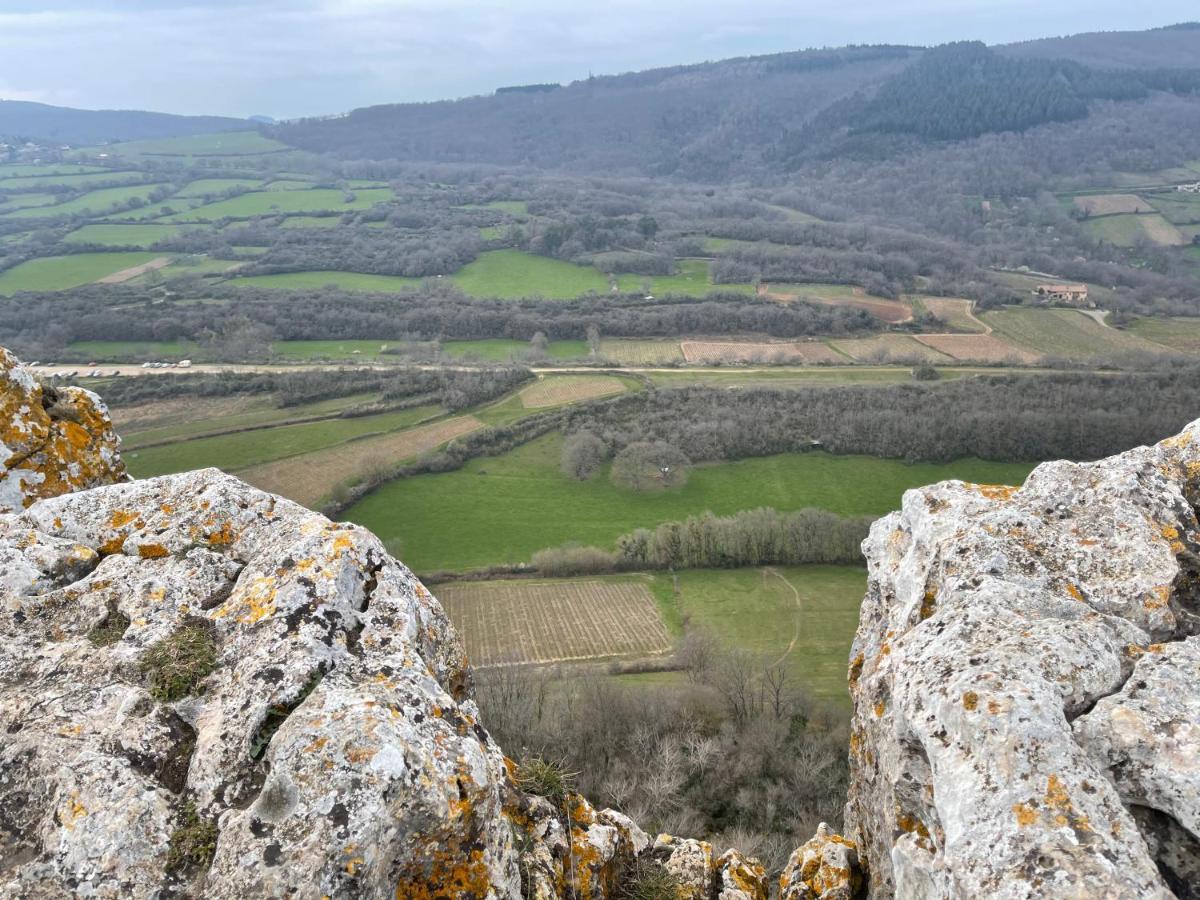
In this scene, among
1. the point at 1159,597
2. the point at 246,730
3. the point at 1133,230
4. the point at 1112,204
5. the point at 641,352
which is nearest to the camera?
the point at 246,730

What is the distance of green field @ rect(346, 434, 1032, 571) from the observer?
53781 millimetres

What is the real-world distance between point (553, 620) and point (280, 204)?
171793 mm

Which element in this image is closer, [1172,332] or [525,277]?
[1172,332]

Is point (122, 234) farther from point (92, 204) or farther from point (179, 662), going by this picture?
point (179, 662)

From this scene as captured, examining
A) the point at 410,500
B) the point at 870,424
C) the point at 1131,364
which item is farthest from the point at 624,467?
the point at 1131,364

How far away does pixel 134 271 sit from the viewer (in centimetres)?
12288

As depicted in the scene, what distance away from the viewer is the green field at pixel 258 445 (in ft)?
185

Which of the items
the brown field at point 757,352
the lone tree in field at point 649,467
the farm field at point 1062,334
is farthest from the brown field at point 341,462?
the farm field at point 1062,334

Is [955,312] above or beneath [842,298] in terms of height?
beneath

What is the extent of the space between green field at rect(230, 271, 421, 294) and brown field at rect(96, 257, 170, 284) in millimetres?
17192

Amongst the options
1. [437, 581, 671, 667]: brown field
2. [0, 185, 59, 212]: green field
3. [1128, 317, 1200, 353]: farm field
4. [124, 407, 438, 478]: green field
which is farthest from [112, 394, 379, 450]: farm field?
[0, 185, 59, 212]: green field

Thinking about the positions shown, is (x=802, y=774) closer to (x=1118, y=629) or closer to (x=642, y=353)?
(x=1118, y=629)

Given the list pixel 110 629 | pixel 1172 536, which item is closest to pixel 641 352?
pixel 1172 536

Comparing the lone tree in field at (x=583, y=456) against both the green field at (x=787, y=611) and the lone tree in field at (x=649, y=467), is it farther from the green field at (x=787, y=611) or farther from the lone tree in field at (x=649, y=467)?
the green field at (x=787, y=611)
